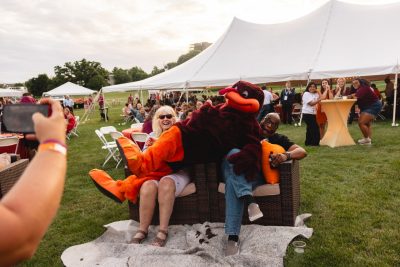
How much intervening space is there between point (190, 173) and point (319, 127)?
584 centimetres

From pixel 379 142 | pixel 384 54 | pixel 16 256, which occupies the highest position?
pixel 384 54

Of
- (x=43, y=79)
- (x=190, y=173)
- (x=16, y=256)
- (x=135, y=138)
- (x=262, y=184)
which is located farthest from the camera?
(x=43, y=79)

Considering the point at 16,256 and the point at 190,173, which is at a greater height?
the point at 16,256

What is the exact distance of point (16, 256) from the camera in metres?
0.83

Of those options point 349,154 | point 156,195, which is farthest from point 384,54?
point 156,195

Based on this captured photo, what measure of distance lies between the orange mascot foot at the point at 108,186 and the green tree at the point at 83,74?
85.6 metres

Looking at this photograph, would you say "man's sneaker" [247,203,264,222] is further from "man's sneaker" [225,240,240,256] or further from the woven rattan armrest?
the woven rattan armrest

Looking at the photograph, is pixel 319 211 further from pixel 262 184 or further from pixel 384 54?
pixel 384 54

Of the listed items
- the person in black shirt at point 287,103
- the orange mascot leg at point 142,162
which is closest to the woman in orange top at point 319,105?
the person in black shirt at point 287,103

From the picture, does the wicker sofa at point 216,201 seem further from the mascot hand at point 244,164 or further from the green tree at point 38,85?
the green tree at point 38,85

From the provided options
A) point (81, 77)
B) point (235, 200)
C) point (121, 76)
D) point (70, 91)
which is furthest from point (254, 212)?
point (121, 76)

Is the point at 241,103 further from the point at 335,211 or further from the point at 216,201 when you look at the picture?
the point at 335,211

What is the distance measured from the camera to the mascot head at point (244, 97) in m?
3.75

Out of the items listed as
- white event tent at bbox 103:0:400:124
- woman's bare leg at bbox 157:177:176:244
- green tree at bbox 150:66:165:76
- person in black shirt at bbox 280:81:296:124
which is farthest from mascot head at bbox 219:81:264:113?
green tree at bbox 150:66:165:76
